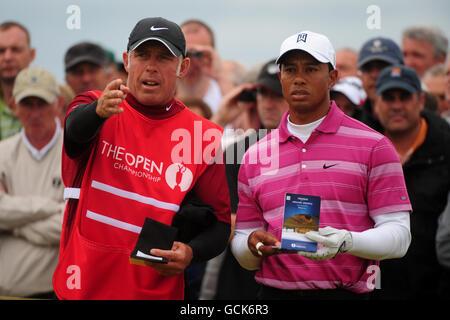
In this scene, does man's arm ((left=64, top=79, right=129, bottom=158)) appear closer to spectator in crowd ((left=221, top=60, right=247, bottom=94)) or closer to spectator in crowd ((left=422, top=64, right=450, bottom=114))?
spectator in crowd ((left=221, top=60, right=247, bottom=94))

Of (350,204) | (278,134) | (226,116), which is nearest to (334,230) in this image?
(350,204)

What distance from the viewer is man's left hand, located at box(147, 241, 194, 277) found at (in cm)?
304

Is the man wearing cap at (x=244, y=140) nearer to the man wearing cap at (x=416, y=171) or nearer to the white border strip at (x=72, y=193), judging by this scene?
the man wearing cap at (x=416, y=171)

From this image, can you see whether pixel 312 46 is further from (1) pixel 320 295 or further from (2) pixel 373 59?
(2) pixel 373 59

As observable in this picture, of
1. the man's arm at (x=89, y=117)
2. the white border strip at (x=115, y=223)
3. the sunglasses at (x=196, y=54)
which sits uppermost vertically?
the sunglasses at (x=196, y=54)

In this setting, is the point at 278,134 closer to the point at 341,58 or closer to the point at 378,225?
the point at 378,225

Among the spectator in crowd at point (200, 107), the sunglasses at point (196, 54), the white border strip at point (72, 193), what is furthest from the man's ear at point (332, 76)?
the sunglasses at point (196, 54)

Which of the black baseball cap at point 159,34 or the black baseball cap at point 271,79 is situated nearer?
the black baseball cap at point 159,34

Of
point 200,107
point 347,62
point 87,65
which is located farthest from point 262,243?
point 347,62

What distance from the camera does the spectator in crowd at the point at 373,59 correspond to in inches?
222

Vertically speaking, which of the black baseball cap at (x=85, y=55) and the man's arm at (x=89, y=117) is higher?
the black baseball cap at (x=85, y=55)

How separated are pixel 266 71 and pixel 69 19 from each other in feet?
5.44

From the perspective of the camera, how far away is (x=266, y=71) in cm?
503

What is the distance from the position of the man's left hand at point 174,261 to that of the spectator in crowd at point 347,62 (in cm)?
403
